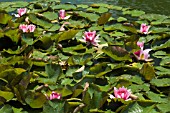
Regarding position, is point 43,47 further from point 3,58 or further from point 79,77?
point 79,77

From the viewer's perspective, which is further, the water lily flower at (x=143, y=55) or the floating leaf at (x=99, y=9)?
the floating leaf at (x=99, y=9)

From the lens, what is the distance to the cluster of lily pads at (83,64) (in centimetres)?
185

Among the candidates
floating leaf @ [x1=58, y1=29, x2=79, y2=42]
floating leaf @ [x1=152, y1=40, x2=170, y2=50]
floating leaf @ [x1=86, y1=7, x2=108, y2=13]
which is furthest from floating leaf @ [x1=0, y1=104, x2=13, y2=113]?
floating leaf @ [x1=86, y1=7, x2=108, y2=13]

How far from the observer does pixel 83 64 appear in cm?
226

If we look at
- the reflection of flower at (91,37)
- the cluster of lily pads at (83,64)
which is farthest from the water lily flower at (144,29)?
the reflection of flower at (91,37)

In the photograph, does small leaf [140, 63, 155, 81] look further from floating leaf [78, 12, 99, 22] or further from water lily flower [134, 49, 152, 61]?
floating leaf [78, 12, 99, 22]

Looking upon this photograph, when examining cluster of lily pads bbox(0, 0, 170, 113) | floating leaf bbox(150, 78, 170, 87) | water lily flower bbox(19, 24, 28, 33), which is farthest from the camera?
water lily flower bbox(19, 24, 28, 33)

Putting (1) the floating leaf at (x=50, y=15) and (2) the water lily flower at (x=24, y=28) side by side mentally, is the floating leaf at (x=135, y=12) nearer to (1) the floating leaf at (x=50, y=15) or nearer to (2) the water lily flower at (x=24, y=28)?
(1) the floating leaf at (x=50, y=15)

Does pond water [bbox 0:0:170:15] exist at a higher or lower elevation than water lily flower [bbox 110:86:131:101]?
lower

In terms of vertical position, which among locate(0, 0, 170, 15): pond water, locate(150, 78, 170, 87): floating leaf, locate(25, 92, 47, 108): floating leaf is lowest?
locate(0, 0, 170, 15): pond water

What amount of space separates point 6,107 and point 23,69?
383 millimetres

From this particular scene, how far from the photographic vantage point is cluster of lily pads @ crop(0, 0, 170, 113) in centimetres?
185

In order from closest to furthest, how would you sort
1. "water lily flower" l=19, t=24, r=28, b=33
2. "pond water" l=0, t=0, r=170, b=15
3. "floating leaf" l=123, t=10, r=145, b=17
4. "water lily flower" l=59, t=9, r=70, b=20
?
"water lily flower" l=19, t=24, r=28, b=33, "water lily flower" l=59, t=9, r=70, b=20, "floating leaf" l=123, t=10, r=145, b=17, "pond water" l=0, t=0, r=170, b=15

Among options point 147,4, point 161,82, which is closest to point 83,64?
point 161,82
